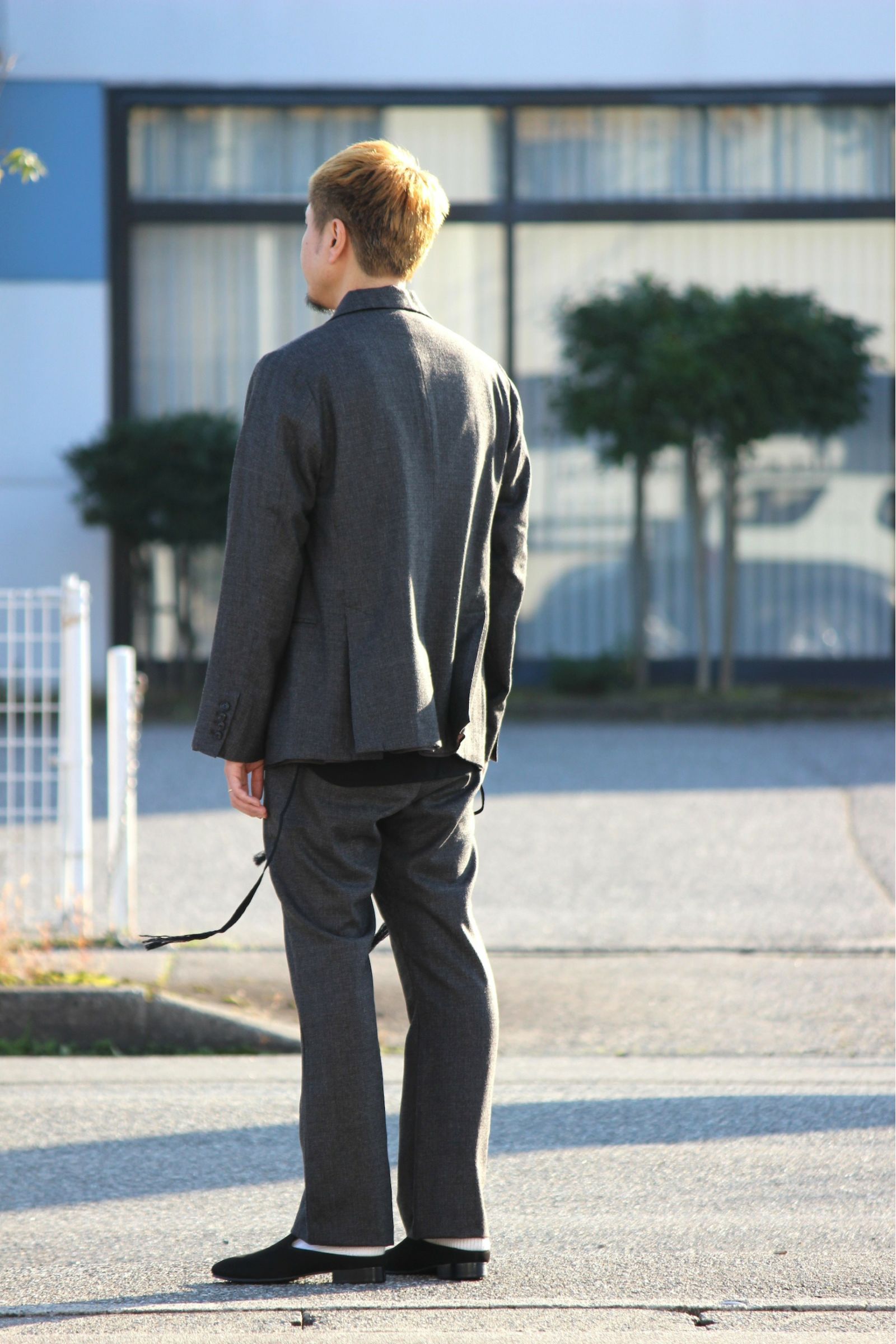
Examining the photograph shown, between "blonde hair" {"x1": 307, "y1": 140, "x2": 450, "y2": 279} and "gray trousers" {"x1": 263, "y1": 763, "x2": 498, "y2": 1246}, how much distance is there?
0.88 meters

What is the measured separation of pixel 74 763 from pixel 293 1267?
116 inches

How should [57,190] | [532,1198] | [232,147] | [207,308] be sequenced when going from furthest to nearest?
[207,308] → [232,147] → [57,190] → [532,1198]

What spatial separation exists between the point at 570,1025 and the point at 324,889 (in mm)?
2505

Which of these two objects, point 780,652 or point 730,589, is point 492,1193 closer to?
point 730,589

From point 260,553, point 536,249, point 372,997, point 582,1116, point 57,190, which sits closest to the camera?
point 260,553

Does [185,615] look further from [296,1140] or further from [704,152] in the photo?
[296,1140]

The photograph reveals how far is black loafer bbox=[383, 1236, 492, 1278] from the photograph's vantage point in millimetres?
2822

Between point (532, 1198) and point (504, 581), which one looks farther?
point (532, 1198)

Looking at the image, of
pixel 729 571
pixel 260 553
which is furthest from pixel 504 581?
pixel 729 571

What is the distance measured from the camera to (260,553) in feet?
8.64

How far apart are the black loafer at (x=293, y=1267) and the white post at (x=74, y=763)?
2774 millimetres

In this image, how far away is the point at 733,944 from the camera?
5938 mm

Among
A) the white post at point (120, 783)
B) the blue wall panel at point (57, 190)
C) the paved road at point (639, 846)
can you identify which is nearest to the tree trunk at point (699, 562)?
the paved road at point (639, 846)

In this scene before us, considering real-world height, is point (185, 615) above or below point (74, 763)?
above
